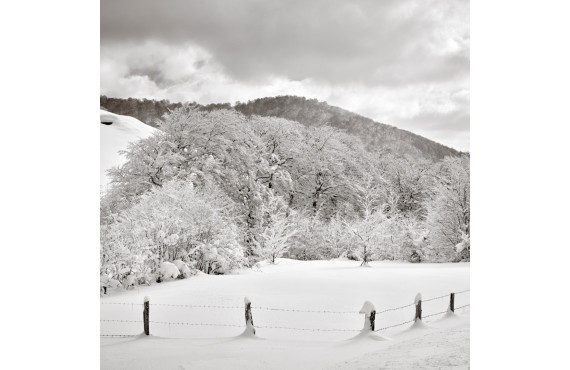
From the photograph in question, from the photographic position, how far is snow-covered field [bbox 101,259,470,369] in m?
3.59

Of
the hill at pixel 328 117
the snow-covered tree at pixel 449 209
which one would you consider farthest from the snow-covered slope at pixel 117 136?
the snow-covered tree at pixel 449 209

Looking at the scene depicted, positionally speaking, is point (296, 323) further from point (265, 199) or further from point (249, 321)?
point (265, 199)

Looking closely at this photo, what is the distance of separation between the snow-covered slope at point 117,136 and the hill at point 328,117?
0.50 meters

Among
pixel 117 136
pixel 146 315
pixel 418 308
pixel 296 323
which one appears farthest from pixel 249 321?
pixel 117 136

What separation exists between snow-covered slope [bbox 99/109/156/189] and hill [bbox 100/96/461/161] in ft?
1.63

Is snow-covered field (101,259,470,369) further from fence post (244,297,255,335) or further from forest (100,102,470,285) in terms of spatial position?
forest (100,102,470,285)

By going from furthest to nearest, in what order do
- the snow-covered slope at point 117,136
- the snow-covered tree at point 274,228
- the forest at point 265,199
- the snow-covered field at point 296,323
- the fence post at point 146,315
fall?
1. the snow-covered tree at point 274,228
2. the forest at point 265,199
3. the snow-covered slope at point 117,136
4. the fence post at point 146,315
5. the snow-covered field at point 296,323

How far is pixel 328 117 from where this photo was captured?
187 inches

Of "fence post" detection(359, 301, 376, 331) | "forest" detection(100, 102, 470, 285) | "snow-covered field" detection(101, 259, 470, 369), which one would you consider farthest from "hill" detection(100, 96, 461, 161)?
"fence post" detection(359, 301, 376, 331)

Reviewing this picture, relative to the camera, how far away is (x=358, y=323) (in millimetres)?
4281

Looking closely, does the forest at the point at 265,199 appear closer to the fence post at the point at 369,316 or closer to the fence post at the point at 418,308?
the fence post at the point at 418,308

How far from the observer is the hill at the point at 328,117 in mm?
4770
